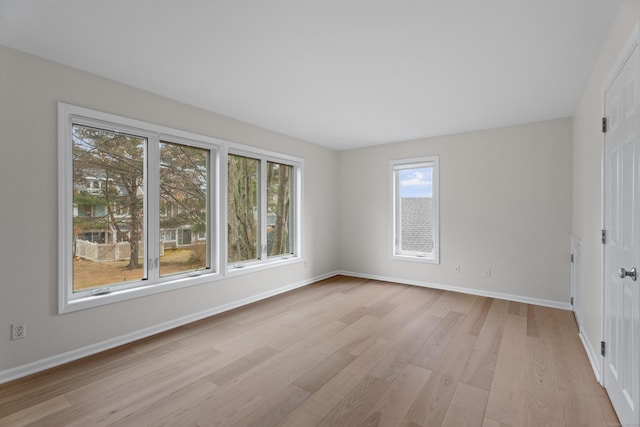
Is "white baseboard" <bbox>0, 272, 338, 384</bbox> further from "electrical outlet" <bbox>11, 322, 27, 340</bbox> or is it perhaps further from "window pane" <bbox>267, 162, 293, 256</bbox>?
"window pane" <bbox>267, 162, 293, 256</bbox>

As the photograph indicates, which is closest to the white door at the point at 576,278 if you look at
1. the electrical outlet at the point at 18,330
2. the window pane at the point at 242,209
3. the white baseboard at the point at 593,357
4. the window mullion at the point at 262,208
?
the white baseboard at the point at 593,357

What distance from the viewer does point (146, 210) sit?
10.4ft

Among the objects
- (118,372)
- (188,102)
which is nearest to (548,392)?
(118,372)

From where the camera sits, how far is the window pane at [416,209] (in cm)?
505

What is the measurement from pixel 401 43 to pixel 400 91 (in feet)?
3.01

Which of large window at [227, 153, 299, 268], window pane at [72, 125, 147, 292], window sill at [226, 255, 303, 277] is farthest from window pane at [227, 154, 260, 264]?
window pane at [72, 125, 147, 292]

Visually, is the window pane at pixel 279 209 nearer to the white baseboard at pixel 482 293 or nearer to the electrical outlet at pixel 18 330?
the white baseboard at pixel 482 293

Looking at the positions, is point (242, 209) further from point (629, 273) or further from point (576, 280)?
point (576, 280)

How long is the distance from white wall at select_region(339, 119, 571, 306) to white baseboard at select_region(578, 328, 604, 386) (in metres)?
1.30

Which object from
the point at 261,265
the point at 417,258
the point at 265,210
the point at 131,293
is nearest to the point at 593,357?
the point at 417,258

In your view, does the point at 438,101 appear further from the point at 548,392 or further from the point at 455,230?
the point at 548,392

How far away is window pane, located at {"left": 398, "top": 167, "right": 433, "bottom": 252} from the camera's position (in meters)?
5.05

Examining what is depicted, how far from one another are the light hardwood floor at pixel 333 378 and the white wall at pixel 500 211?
30.8 inches

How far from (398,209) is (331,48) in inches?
140
